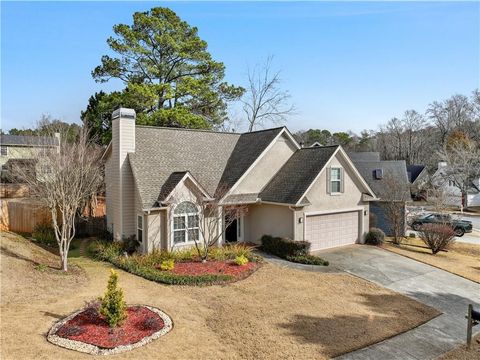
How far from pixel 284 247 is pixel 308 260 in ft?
5.26

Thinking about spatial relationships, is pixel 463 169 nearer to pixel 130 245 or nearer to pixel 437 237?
pixel 437 237

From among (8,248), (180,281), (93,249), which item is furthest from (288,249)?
(8,248)

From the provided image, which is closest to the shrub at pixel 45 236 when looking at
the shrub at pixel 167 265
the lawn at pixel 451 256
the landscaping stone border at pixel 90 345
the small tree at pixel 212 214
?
the small tree at pixel 212 214

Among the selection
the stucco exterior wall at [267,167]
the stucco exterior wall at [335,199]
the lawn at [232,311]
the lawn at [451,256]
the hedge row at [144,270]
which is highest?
the stucco exterior wall at [267,167]

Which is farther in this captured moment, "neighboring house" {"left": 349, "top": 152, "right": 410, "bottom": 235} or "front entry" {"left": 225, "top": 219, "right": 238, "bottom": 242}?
"neighboring house" {"left": 349, "top": 152, "right": 410, "bottom": 235}

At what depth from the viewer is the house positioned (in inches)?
734

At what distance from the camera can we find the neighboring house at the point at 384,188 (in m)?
26.1

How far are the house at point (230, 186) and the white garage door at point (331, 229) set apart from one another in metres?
0.06

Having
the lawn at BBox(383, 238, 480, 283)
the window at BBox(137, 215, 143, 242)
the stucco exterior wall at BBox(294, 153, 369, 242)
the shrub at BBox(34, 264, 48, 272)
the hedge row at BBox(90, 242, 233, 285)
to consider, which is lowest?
the lawn at BBox(383, 238, 480, 283)

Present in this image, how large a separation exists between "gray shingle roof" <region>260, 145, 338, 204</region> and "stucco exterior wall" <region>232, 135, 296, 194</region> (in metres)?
0.33

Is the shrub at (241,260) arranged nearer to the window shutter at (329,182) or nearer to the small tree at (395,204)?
the window shutter at (329,182)

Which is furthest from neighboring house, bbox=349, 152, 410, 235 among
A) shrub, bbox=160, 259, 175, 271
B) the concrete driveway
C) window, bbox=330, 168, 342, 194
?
shrub, bbox=160, 259, 175, 271

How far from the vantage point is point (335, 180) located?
847 inches

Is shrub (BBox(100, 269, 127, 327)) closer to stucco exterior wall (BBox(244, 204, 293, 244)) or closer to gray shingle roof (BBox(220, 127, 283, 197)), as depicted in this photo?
gray shingle roof (BBox(220, 127, 283, 197))
